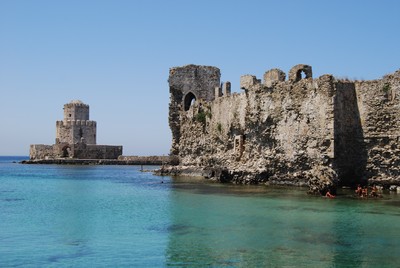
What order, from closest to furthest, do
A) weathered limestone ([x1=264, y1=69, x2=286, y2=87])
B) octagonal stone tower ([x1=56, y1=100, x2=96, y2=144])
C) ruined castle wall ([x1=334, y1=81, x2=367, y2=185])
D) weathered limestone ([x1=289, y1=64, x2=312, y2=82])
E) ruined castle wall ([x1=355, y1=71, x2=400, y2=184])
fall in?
ruined castle wall ([x1=355, y1=71, x2=400, y2=184]), ruined castle wall ([x1=334, y1=81, x2=367, y2=185]), weathered limestone ([x1=289, y1=64, x2=312, y2=82]), weathered limestone ([x1=264, y1=69, x2=286, y2=87]), octagonal stone tower ([x1=56, y1=100, x2=96, y2=144])

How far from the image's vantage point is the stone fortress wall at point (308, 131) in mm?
22531

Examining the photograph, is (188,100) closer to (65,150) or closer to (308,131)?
(308,131)

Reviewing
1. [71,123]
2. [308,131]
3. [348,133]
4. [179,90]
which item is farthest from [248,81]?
[71,123]

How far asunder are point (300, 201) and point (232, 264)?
982cm

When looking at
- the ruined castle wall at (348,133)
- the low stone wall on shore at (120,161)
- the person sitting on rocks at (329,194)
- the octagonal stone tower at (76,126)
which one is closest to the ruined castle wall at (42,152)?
the octagonal stone tower at (76,126)

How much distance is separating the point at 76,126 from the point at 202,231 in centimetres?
6003

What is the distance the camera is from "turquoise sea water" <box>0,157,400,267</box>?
1017 cm

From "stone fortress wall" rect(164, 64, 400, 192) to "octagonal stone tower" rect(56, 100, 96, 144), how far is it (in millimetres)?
40646

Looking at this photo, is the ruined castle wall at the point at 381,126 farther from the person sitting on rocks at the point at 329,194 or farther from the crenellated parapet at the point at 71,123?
the crenellated parapet at the point at 71,123

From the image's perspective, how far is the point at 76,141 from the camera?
70.4 m

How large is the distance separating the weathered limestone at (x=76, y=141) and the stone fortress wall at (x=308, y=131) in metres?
37.4

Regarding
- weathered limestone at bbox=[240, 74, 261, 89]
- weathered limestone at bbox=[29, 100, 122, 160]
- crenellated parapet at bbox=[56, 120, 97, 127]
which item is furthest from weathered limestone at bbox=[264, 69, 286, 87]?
crenellated parapet at bbox=[56, 120, 97, 127]

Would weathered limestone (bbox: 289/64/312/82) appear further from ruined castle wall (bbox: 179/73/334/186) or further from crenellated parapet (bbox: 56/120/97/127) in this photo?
crenellated parapet (bbox: 56/120/97/127)

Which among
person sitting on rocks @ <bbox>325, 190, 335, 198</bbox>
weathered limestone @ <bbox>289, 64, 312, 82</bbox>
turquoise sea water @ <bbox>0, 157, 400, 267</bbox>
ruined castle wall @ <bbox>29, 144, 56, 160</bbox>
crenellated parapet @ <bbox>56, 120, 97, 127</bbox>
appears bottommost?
turquoise sea water @ <bbox>0, 157, 400, 267</bbox>
